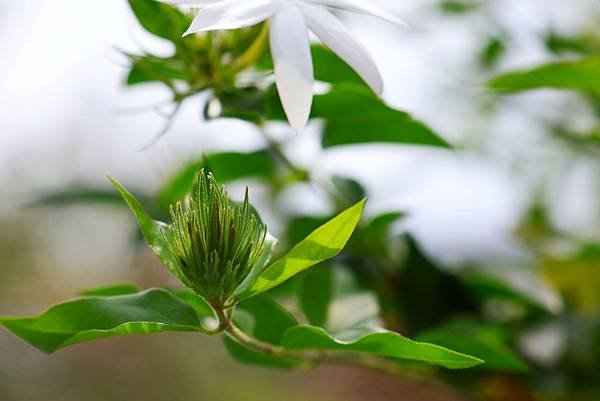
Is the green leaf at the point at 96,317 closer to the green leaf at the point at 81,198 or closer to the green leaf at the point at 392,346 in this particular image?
the green leaf at the point at 392,346

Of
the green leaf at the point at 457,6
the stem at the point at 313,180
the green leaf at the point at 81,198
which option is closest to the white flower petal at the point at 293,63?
the stem at the point at 313,180

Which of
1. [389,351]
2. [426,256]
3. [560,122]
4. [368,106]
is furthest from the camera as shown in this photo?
[560,122]

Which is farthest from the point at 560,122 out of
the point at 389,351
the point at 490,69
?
the point at 389,351

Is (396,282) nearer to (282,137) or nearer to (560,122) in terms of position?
(282,137)

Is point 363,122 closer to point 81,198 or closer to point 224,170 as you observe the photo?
point 224,170

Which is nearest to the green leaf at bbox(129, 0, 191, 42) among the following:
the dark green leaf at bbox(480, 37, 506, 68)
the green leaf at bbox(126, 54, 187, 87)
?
the green leaf at bbox(126, 54, 187, 87)

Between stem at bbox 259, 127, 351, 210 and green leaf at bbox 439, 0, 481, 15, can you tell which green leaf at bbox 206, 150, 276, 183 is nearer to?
stem at bbox 259, 127, 351, 210

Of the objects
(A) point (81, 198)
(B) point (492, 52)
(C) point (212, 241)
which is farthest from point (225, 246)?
(B) point (492, 52)
